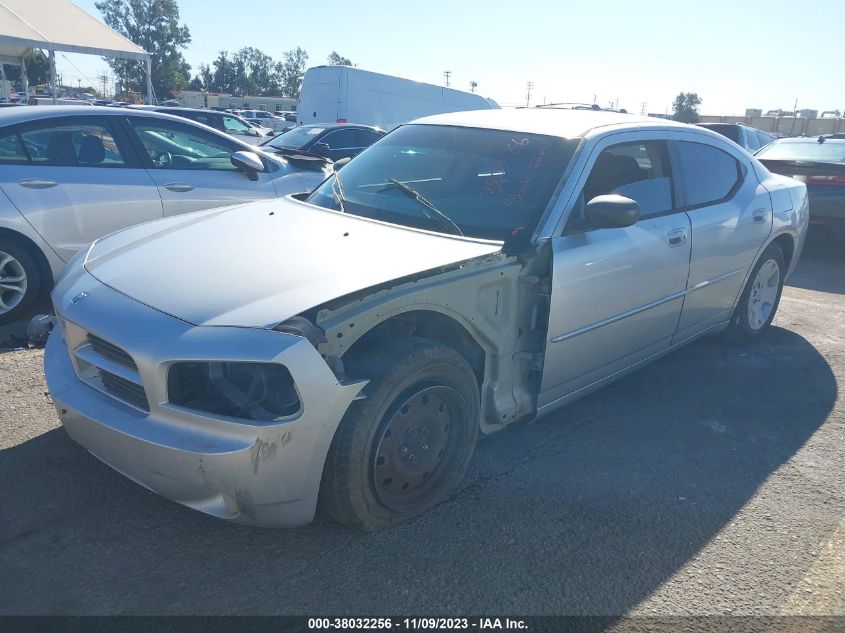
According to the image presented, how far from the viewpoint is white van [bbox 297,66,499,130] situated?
1628cm

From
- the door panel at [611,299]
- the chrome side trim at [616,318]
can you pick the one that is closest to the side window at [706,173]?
the door panel at [611,299]

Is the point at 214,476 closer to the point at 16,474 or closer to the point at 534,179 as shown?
the point at 16,474

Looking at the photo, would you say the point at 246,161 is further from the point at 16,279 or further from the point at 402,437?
the point at 402,437

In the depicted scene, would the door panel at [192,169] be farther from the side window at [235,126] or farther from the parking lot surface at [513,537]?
the side window at [235,126]

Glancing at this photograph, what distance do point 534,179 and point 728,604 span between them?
205cm

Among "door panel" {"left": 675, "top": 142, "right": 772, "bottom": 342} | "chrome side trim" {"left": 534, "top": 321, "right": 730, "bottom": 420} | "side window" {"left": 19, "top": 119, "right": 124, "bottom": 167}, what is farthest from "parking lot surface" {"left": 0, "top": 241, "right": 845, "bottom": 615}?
"side window" {"left": 19, "top": 119, "right": 124, "bottom": 167}

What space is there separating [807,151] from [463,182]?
7596 mm

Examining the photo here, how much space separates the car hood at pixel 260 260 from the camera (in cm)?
240

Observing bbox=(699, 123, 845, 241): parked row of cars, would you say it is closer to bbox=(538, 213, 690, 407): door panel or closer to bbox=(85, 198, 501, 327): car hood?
bbox=(538, 213, 690, 407): door panel

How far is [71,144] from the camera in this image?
16.7 ft


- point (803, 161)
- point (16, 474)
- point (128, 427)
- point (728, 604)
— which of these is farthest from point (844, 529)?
point (803, 161)

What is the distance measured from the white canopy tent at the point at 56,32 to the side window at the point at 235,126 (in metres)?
3.99

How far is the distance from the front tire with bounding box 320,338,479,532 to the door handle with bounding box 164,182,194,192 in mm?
3580

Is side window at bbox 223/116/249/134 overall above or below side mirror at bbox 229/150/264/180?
above
